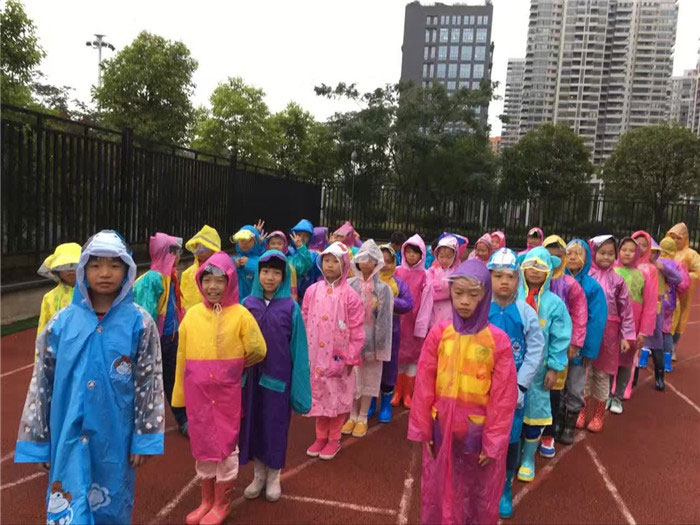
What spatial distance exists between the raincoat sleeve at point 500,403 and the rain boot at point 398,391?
2994mm

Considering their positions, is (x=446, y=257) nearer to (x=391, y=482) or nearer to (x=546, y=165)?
(x=391, y=482)

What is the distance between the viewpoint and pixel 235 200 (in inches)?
549

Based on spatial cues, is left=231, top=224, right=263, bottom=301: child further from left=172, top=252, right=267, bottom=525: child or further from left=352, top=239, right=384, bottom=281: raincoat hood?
left=172, top=252, right=267, bottom=525: child

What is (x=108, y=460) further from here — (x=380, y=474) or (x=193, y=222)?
(x=193, y=222)

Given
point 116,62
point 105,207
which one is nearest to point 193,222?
point 105,207

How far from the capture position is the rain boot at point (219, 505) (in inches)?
125

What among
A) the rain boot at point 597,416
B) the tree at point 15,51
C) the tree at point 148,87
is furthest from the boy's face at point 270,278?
the tree at point 148,87

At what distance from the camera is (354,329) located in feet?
13.7

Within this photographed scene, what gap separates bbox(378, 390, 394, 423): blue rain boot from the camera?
517 centimetres

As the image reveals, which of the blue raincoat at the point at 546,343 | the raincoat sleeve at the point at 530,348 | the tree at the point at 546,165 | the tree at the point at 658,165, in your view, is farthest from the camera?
the tree at the point at 546,165

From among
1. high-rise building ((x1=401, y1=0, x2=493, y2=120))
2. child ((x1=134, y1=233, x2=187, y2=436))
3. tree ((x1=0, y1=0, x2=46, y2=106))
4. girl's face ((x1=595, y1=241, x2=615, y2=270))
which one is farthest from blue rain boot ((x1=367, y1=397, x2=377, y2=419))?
high-rise building ((x1=401, y1=0, x2=493, y2=120))

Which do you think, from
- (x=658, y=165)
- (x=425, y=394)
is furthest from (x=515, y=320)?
(x=658, y=165)

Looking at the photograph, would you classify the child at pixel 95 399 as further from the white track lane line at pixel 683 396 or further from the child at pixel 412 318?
the white track lane line at pixel 683 396

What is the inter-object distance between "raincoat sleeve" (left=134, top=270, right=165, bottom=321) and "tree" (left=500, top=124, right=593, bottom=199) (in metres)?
23.2
